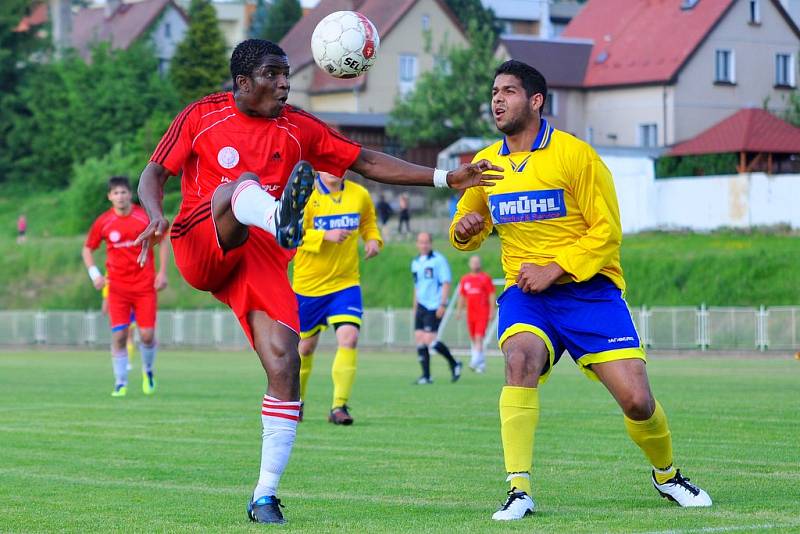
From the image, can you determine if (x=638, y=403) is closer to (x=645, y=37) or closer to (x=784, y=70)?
(x=645, y=37)

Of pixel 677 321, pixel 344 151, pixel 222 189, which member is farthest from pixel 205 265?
pixel 677 321

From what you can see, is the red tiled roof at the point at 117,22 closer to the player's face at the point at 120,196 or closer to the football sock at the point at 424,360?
the football sock at the point at 424,360

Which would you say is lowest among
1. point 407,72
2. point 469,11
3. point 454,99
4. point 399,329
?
point 399,329

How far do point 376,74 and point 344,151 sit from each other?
7200 cm

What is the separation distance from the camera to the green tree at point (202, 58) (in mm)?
77000

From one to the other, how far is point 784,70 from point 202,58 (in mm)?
29827

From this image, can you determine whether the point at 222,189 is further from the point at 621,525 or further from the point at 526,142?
the point at 621,525

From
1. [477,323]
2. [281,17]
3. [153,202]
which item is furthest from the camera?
[281,17]

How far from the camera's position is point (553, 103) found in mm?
71562

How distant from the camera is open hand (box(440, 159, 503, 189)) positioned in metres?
8.02

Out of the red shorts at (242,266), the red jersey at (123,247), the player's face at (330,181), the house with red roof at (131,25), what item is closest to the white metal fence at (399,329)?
the red jersey at (123,247)

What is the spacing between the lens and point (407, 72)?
81.2 meters

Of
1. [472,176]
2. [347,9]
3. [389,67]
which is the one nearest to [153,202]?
[472,176]

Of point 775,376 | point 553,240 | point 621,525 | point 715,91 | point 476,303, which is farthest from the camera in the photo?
point 715,91
